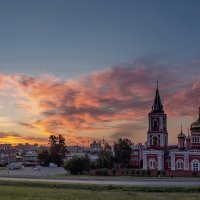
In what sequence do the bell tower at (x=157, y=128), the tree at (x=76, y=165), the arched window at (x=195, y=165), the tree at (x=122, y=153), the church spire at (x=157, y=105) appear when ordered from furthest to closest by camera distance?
the tree at (x=122, y=153), the church spire at (x=157, y=105), the bell tower at (x=157, y=128), the arched window at (x=195, y=165), the tree at (x=76, y=165)

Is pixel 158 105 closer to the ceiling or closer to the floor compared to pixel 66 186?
closer to the ceiling

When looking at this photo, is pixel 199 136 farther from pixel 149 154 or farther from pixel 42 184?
pixel 42 184

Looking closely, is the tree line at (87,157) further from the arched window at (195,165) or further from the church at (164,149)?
the arched window at (195,165)

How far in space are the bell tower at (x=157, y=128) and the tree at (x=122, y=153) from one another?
647 inches

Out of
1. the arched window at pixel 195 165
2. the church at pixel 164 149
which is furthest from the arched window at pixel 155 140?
the arched window at pixel 195 165

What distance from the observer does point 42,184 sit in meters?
54.8

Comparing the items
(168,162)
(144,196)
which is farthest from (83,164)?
(144,196)

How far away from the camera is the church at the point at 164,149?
88.6 metres

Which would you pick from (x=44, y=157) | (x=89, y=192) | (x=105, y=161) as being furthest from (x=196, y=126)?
(x=89, y=192)

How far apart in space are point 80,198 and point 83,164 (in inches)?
1790

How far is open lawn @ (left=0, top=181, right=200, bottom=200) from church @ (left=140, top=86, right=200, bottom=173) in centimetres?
3764

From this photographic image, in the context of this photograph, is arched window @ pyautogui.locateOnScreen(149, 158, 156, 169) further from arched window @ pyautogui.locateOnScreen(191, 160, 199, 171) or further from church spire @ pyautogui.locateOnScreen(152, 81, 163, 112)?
church spire @ pyautogui.locateOnScreen(152, 81, 163, 112)

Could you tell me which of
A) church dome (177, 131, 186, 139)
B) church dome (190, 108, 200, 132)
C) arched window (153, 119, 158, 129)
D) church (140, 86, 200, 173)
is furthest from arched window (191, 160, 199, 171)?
arched window (153, 119, 158, 129)

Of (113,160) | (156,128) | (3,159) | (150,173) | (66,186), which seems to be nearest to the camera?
(66,186)
